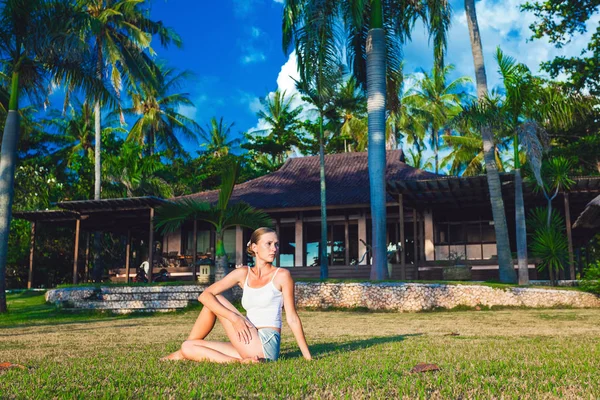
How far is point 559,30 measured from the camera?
22.8 metres

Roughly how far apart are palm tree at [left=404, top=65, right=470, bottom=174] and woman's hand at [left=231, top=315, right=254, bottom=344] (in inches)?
1484

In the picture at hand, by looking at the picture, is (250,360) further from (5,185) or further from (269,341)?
(5,185)

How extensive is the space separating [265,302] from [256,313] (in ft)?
0.44

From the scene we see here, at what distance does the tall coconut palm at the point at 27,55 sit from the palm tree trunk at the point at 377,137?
8.38 m

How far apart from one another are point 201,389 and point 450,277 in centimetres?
1621

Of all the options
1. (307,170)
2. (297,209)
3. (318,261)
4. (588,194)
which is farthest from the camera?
(307,170)

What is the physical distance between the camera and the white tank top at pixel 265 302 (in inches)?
188

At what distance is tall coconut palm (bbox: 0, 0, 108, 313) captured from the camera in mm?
15047

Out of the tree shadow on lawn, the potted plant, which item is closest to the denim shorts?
the tree shadow on lawn

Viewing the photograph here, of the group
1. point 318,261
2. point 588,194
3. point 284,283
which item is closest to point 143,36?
point 318,261

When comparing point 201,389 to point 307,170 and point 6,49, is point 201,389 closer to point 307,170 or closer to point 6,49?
point 6,49

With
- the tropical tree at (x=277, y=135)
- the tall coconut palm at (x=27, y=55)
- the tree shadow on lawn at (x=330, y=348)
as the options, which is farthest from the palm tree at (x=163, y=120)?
the tree shadow on lawn at (x=330, y=348)

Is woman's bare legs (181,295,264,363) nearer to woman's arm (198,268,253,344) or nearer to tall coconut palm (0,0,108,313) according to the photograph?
woman's arm (198,268,253,344)

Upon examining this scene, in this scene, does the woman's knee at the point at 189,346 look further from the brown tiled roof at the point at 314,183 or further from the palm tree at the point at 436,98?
the palm tree at the point at 436,98
